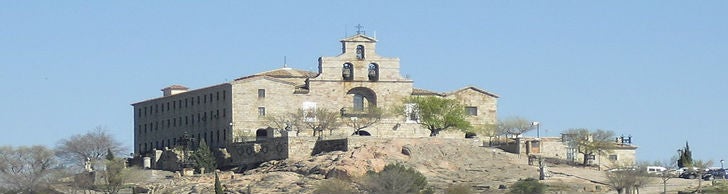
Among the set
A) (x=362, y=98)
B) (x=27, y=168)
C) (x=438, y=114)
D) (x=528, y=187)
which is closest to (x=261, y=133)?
(x=362, y=98)

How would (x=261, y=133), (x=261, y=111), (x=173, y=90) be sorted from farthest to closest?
(x=173, y=90) → (x=261, y=111) → (x=261, y=133)

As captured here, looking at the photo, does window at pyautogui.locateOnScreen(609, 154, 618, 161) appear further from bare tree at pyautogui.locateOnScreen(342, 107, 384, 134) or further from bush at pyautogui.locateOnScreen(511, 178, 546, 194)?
bush at pyautogui.locateOnScreen(511, 178, 546, 194)

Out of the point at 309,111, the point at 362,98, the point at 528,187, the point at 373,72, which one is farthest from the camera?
the point at 362,98

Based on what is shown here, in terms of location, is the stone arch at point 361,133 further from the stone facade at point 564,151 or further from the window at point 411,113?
the stone facade at point 564,151

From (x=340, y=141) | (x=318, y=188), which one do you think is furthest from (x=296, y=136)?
(x=318, y=188)

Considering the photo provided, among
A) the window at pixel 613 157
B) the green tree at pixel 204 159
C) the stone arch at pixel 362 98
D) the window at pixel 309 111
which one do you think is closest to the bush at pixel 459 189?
the green tree at pixel 204 159

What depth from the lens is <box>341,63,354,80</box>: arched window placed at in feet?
568

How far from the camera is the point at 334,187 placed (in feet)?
495

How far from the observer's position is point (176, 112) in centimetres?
17925

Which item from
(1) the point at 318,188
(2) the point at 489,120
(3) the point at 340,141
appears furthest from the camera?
(2) the point at 489,120

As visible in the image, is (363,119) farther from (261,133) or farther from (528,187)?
(528,187)

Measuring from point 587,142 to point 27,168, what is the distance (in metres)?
36.4

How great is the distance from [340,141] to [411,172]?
418 inches

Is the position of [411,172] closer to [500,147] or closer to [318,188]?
[318,188]
